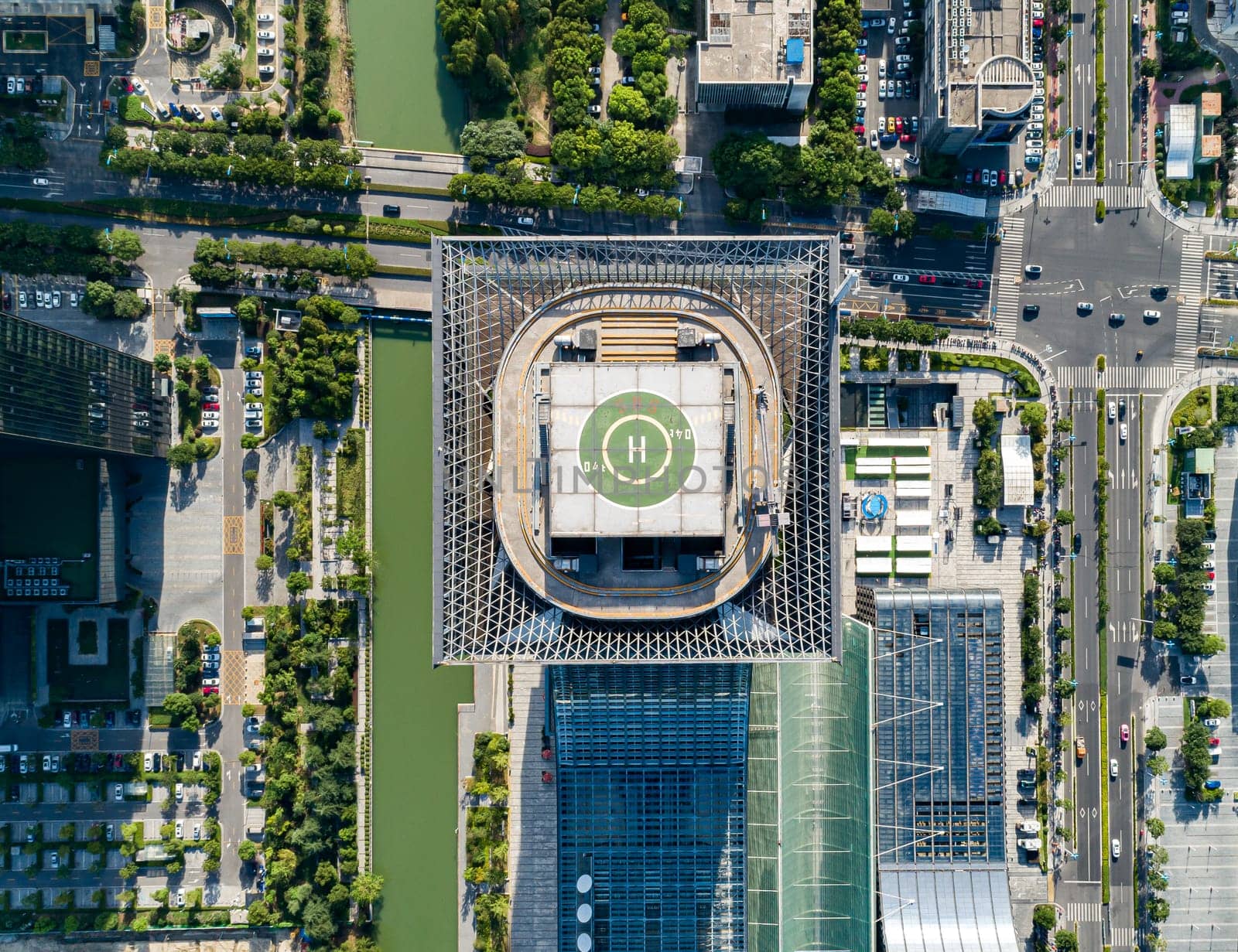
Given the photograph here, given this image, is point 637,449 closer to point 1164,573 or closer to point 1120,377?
point 1120,377

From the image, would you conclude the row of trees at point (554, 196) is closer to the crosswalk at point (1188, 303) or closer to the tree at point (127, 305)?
the tree at point (127, 305)

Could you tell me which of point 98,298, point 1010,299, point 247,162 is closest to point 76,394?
point 98,298

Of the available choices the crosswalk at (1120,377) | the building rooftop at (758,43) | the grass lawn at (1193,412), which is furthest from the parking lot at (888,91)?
the grass lawn at (1193,412)

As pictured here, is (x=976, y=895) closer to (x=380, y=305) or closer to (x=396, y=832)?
(x=396, y=832)

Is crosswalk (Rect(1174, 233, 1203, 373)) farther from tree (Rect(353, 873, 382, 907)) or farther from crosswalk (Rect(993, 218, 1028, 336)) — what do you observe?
tree (Rect(353, 873, 382, 907))

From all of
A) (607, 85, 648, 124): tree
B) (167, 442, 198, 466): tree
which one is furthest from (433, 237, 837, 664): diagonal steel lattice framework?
(167, 442, 198, 466): tree

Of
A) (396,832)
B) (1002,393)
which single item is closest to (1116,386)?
(1002,393)

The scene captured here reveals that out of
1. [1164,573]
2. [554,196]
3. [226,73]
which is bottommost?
[1164,573]

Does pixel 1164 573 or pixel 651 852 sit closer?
pixel 651 852
